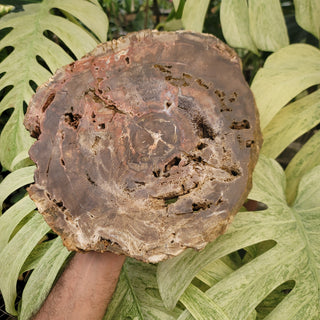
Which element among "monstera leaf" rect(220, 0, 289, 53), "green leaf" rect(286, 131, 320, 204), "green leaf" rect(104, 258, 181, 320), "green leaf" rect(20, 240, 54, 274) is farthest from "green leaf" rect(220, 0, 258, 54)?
"green leaf" rect(20, 240, 54, 274)

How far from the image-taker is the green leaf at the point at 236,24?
0.78m

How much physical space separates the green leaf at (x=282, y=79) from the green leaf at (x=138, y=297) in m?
0.44

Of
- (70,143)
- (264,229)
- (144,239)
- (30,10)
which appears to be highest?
(30,10)

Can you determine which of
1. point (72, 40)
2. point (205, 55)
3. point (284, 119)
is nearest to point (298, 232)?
point (284, 119)

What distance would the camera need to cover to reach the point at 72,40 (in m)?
0.97

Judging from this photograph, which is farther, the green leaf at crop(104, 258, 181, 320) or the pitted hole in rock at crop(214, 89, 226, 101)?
the green leaf at crop(104, 258, 181, 320)

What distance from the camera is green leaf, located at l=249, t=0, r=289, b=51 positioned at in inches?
31.0

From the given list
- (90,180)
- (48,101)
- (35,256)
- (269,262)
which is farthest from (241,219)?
(35,256)

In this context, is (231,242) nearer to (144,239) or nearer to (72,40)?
(144,239)

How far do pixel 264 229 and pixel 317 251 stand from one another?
4.1 inches

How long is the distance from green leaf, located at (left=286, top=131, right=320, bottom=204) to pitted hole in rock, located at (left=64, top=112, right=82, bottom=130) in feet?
1.70

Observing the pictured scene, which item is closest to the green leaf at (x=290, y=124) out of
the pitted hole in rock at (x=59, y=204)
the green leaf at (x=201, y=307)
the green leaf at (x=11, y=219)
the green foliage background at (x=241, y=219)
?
the green foliage background at (x=241, y=219)

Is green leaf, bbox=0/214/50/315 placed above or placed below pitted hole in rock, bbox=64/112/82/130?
below

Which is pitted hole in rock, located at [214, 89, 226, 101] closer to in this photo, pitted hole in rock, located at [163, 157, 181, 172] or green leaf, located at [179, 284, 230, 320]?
pitted hole in rock, located at [163, 157, 181, 172]
